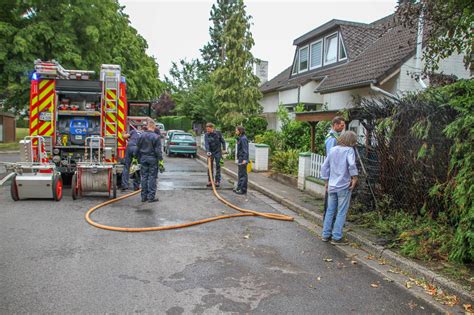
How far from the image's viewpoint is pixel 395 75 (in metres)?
13.7

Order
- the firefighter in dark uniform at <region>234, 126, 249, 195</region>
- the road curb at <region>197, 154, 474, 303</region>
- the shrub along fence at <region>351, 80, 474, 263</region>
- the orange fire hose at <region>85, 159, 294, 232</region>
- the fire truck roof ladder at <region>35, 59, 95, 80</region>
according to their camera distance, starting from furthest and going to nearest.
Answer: the firefighter in dark uniform at <region>234, 126, 249, 195</region> < the fire truck roof ladder at <region>35, 59, 95, 80</region> < the orange fire hose at <region>85, 159, 294, 232</region> < the shrub along fence at <region>351, 80, 474, 263</region> < the road curb at <region>197, 154, 474, 303</region>

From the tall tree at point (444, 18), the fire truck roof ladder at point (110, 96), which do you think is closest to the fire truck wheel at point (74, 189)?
the fire truck roof ladder at point (110, 96)

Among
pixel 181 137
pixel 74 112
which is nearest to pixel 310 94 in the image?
pixel 181 137

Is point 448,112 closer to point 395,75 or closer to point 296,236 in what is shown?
point 296,236

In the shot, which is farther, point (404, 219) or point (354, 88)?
point (354, 88)

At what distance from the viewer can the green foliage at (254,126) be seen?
22.2m

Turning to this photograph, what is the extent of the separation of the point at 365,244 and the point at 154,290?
331cm

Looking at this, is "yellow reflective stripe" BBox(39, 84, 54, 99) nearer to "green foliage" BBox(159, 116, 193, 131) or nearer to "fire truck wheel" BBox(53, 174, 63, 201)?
"fire truck wheel" BBox(53, 174, 63, 201)

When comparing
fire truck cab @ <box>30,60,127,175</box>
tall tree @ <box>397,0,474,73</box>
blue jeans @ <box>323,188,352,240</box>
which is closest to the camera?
blue jeans @ <box>323,188,352,240</box>

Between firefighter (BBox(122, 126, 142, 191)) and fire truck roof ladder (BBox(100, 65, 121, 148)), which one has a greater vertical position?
fire truck roof ladder (BBox(100, 65, 121, 148))

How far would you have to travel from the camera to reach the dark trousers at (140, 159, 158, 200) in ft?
31.1

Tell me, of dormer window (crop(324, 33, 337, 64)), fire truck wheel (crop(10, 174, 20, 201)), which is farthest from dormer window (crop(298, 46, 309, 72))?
fire truck wheel (crop(10, 174, 20, 201))

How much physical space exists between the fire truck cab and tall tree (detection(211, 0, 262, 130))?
13.5 metres

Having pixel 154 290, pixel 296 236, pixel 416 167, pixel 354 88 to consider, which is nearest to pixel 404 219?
pixel 416 167
